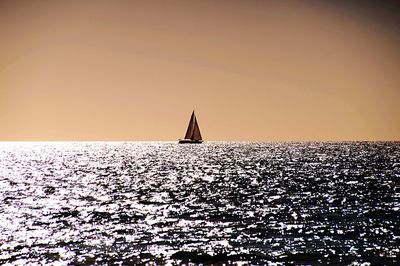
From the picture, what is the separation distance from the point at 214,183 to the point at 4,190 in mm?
37643

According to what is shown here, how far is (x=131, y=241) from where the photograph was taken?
126ft

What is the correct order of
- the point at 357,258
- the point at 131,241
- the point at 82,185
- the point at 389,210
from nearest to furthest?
the point at 357,258, the point at 131,241, the point at 389,210, the point at 82,185

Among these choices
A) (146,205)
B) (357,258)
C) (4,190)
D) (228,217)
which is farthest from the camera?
(4,190)

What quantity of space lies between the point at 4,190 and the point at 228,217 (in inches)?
1821

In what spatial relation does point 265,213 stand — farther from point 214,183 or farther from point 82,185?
point 82,185

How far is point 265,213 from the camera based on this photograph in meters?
51.8

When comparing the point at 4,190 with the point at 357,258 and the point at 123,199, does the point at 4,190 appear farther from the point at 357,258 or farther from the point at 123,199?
the point at 357,258

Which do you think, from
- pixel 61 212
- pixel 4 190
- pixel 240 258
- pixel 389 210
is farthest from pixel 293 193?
pixel 4 190

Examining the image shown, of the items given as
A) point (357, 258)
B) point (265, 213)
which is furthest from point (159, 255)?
point (265, 213)

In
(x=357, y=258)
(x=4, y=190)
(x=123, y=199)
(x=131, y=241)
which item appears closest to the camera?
(x=357, y=258)

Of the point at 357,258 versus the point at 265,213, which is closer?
the point at 357,258

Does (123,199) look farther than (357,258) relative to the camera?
Yes

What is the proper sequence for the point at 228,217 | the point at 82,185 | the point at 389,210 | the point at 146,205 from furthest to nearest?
the point at 82,185
the point at 146,205
the point at 389,210
the point at 228,217

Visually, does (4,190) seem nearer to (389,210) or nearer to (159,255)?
(159,255)
